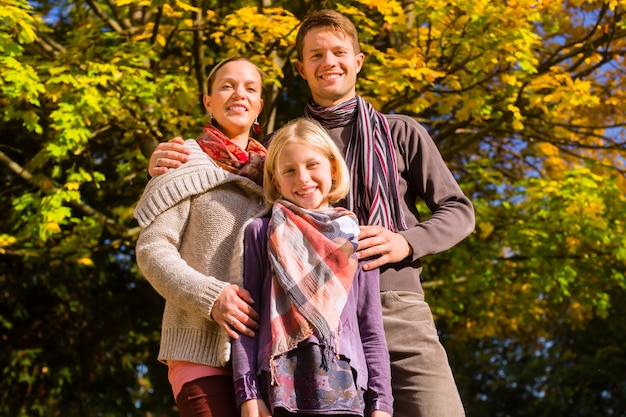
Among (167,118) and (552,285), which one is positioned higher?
(167,118)

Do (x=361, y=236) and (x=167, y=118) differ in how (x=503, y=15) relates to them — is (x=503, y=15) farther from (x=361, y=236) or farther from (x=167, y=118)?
(x=361, y=236)

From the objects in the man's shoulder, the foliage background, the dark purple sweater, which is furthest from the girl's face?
the foliage background

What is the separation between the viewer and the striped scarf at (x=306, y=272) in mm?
2416

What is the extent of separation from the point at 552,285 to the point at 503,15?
279 cm

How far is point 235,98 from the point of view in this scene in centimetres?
290

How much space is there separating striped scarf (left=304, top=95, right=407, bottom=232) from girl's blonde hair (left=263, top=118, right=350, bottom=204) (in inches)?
8.1

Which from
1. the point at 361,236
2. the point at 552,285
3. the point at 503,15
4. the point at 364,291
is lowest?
the point at 364,291

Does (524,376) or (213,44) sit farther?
(524,376)

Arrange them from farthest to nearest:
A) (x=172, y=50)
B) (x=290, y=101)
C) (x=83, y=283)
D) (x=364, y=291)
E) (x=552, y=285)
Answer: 1. (x=83, y=283)
2. (x=290, y=101)
3. (x=172, y=50)
4. (x=552, y=285)
5. (x=364, y=291)

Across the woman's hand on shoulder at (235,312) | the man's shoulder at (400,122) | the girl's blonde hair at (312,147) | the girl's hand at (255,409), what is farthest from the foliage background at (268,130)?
the girl's hand at (255,409)

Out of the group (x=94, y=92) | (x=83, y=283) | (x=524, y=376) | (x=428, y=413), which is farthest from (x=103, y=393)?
(x=428, y=413)

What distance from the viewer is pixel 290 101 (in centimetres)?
959

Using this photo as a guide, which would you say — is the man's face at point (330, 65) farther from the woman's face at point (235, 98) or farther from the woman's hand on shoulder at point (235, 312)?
the woman's hand on shoulder at point (235, 312)

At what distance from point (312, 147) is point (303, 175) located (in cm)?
10
